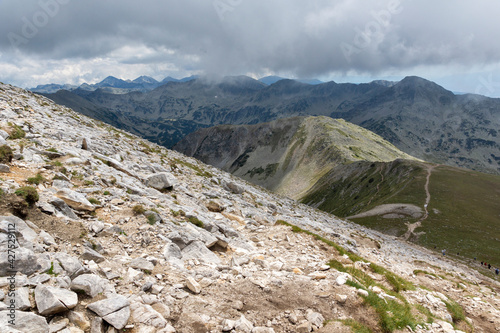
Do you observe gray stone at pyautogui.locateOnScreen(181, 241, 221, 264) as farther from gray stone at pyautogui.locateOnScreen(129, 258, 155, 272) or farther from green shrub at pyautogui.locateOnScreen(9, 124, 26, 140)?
green shrub at pyautogui.locateOnScreen(9, 124, 26, 140)

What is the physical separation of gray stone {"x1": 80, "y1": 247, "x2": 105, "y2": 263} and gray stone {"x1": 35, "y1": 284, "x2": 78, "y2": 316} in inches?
96.8

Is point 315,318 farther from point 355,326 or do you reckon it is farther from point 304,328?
point 355,326

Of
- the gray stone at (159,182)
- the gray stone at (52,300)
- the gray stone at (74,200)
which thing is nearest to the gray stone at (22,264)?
the gray stone at (52,300)

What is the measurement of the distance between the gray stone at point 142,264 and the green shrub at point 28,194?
17.3ft

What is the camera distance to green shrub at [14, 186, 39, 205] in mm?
11139

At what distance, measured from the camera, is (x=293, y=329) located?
29.3ft

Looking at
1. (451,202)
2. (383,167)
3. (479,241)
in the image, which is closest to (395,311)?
(479,241)

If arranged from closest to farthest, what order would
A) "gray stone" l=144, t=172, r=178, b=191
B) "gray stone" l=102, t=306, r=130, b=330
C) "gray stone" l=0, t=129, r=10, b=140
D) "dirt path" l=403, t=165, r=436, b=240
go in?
"gray stone" l=102, t=306, r=130, b=330 < "gray stone" l=0, t=129, r=10, b=140 < "gray stone" l=144, t=172, r=178, b=191 < "dirt path" l=403, t=165, r=436, b=240

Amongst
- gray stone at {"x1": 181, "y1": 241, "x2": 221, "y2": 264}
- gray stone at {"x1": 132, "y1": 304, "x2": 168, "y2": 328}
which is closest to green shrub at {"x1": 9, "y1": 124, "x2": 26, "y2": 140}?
gray stone at {"x1": 181, "y1": 241, "x2": 221, "y2": 264}

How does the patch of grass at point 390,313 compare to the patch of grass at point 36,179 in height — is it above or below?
below

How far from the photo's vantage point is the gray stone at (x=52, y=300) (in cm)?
692

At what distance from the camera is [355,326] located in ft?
30.1

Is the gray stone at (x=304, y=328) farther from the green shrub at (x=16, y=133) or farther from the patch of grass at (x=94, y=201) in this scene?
the green shrub at (x=16, y=133)

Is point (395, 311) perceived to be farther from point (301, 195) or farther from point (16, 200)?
point (301, 195)
